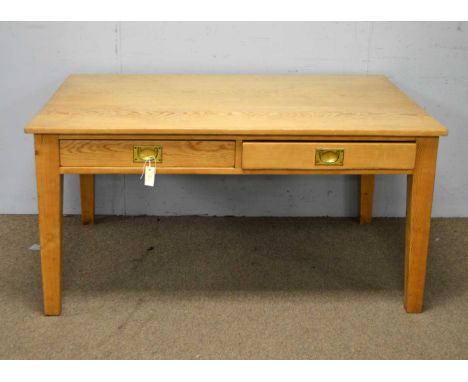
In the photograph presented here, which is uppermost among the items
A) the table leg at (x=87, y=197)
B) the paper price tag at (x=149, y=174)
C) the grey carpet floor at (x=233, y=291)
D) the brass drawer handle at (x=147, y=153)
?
the brass drawer handle at (x=147, y=153)

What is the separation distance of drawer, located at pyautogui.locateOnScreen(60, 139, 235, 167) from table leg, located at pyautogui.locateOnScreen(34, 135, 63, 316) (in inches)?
1.4

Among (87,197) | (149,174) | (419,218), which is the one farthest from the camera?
(87,197)

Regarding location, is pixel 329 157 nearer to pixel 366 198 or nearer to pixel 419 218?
pixel 419 218

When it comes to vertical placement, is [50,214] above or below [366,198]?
above

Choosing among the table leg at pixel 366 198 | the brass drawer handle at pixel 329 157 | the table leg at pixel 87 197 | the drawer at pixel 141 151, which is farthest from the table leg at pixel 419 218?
the table leg at pixel 87 197

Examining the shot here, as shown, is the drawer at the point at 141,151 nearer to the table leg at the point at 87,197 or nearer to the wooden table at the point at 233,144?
the wooden table at the point at 233,144

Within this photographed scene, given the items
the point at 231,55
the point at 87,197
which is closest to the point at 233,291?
the point at 87,197

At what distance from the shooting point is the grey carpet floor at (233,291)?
2375mm

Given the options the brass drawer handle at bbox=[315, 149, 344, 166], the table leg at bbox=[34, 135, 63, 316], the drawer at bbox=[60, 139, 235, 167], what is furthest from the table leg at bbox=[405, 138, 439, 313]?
the table leg at bbox=[34, 135, 63, 316]

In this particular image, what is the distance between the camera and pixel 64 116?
2.42 m

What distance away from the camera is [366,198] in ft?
10.5

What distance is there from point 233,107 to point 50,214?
0.62 metres

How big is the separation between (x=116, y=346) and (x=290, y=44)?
4.18 feet

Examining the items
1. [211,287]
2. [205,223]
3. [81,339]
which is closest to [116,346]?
[81,339]
